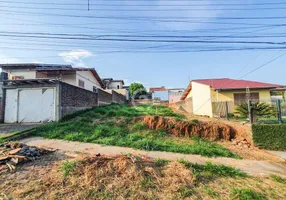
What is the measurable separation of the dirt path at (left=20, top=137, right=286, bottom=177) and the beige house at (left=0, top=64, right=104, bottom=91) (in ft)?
31.5

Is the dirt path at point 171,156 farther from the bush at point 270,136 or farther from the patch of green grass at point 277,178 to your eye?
the bush at point 270,136

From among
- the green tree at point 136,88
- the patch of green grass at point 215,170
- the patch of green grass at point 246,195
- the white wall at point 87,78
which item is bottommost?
the patch of green grass at point 246,195

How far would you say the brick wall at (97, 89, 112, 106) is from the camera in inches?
701

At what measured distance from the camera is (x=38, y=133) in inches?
303

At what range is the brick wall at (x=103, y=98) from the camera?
17798mm

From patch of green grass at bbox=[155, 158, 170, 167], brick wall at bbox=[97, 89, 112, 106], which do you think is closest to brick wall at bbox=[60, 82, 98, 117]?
brick wall at bbox=[97, 89, 112, 106]

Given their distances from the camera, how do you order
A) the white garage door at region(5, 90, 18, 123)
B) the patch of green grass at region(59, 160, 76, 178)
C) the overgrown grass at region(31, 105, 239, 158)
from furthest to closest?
the white garage door at region(5, 90, 18, 123) < the overgrown grass at region(31, 105, 239, 158) < the patch of green grass at region(59, 160, 76, 178)

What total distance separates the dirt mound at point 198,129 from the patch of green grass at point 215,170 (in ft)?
11.5

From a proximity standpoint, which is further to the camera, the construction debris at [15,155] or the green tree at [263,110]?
the green tree at [263,110]

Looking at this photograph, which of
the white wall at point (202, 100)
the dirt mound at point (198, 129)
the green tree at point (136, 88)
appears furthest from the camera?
the green tree at point (136, 88)

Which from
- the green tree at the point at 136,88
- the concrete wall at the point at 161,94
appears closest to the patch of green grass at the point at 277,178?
the green tree at the point at 136,88

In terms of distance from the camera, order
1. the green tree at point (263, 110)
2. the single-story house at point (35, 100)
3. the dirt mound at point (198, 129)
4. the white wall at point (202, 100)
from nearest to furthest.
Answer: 1. the green tree at point (263, 110)
2. the dirt mound at point (198, 129)
3. the single-story house at point (35, 100)
4. the white wall at point (202, 100)

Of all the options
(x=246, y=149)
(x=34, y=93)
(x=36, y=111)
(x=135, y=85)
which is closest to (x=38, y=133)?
(x=36, y=111)

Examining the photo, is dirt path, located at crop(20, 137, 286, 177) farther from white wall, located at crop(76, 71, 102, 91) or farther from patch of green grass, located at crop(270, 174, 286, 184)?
white wall, located at crop(76, 71, 102, 91)
